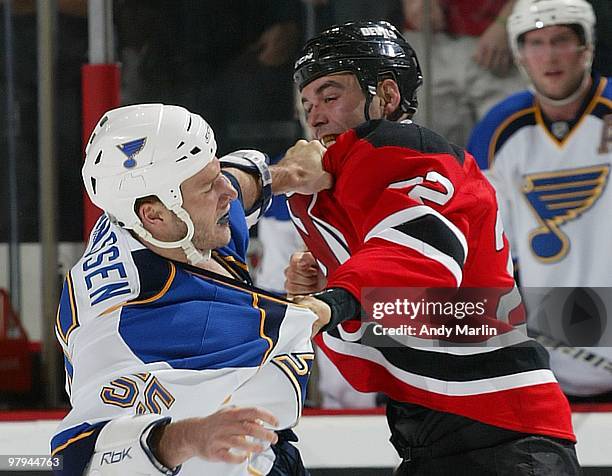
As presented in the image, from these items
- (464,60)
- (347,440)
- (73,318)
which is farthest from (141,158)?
(464,60)

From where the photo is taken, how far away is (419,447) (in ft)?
5.92

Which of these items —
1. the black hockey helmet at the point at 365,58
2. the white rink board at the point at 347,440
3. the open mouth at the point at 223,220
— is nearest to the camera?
the open mouth at the point at 223,220

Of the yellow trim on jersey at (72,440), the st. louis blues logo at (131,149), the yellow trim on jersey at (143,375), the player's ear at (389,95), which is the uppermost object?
the player's ear at (389,95)

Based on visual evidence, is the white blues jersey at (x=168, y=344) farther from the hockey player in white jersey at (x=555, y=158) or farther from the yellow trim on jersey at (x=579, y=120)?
the yellow trim on jersey at (x=579, y=120)

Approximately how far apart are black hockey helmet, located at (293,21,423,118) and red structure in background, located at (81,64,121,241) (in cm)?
106

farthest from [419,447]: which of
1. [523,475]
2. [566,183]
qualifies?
[566,183]

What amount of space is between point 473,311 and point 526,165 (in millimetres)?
1292

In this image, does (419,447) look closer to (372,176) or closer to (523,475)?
(523,475)

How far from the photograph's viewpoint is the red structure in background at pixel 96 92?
9.32 ft

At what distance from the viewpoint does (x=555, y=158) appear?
2965mm

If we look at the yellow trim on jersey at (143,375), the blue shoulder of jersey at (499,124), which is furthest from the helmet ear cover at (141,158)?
the blue shoulder of jersey at (499,124)

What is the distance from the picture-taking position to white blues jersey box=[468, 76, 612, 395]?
2891 millimetres

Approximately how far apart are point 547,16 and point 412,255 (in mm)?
1543

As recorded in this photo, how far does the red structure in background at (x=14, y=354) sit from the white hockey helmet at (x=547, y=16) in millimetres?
1468
